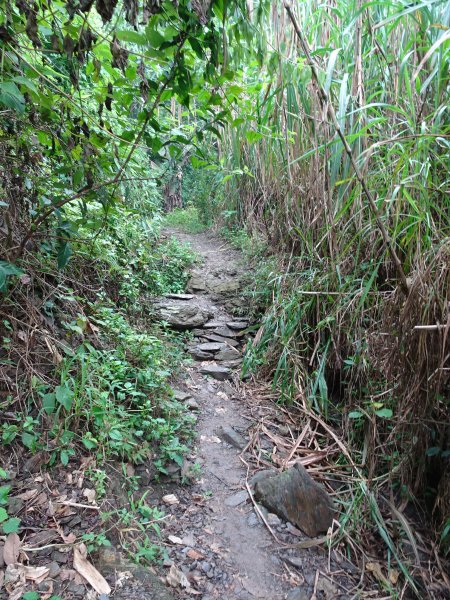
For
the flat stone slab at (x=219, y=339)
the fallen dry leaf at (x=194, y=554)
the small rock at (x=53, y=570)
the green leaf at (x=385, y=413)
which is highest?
the flat stone slab at (x=219, y=339)

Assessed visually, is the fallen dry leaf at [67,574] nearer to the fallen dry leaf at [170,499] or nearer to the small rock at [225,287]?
the fallen dry leaf at [170,499]

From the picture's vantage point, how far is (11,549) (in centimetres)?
121

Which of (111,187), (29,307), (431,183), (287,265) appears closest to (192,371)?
(287,265)

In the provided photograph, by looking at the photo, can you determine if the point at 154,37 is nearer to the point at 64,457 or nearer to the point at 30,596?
the point at 64,457

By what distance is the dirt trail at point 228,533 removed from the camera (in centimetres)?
152

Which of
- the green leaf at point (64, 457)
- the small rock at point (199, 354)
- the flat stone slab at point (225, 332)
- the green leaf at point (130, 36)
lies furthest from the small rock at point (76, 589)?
the flat stone slab at point (225, 332)

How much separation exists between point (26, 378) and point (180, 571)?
3.34 ft

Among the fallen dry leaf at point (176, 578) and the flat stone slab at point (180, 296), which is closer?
the fallen dry leaf at point (176, 578)

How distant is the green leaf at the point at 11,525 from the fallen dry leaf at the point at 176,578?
57 cm

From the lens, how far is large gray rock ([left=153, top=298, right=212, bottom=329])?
3383mm

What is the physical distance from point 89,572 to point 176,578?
35cm

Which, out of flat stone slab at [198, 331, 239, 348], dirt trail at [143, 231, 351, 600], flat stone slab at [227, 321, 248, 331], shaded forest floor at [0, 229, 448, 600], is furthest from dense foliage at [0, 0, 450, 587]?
flat stone slab at [227, 321, 248, 331]

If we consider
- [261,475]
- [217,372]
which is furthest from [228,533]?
[217,372]

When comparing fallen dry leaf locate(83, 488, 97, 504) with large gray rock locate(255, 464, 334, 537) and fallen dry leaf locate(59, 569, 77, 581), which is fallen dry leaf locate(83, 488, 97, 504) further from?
large gray rock locate(255, 464, 334, 537)
